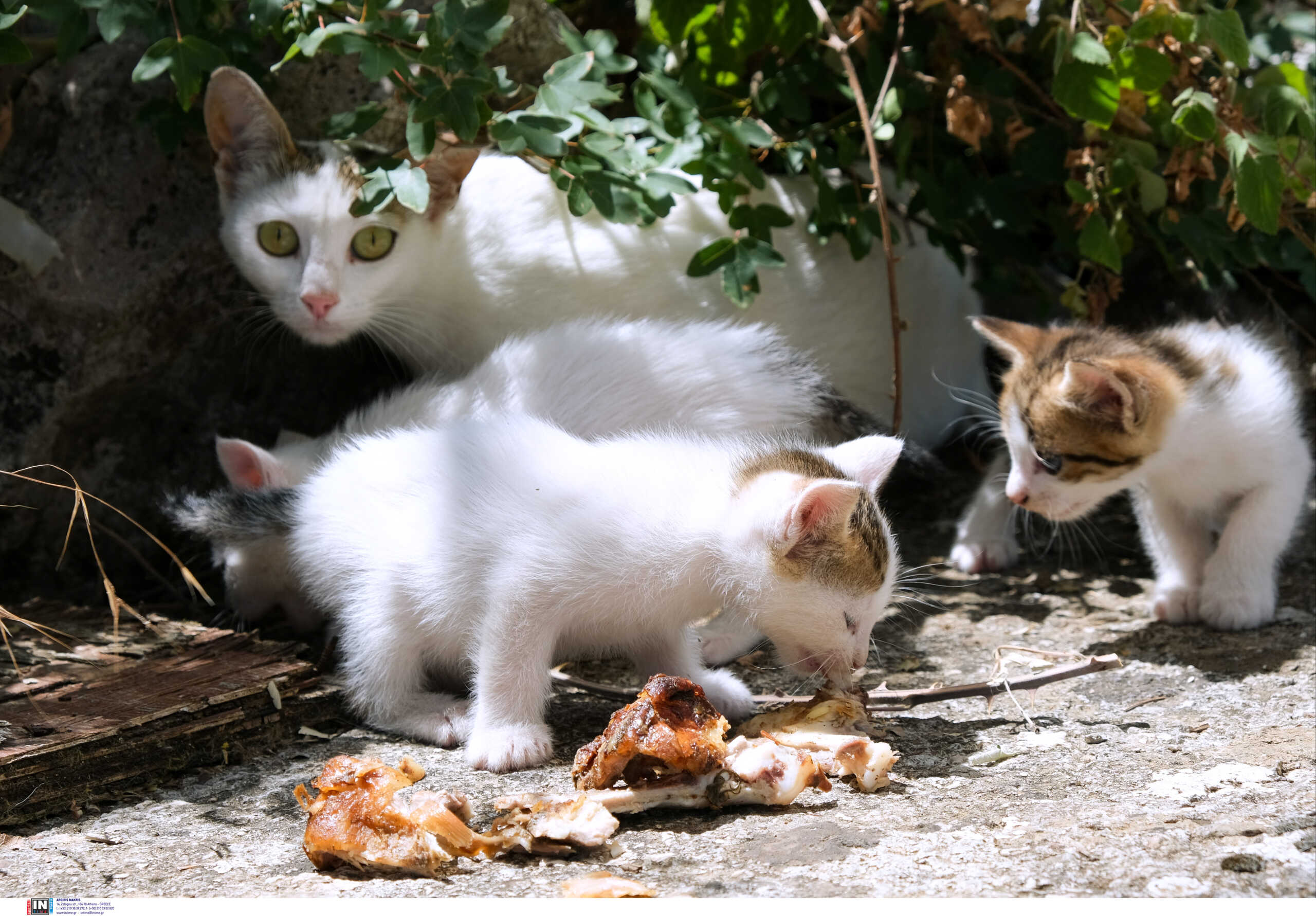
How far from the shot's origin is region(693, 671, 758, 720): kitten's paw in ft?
7.67

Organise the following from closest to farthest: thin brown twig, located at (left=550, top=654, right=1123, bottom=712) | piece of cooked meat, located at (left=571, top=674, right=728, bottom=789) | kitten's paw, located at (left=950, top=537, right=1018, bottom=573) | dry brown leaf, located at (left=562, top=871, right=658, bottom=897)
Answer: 1. dry brown leaf, located at (left=562, top=871, right=658, bottom=897)
2. piece of cooked meat, located at (left=571, top=674, right=728, bottom=789)
3. thin brown twig, located at (left=550, top=654, right=1123, bottom=712)
4. kitten's paw, located at (left=950, top=537, right=1018, bottom=573)

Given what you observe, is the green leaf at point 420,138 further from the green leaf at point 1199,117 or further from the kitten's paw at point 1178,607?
the kitten's paw at point 1178,607

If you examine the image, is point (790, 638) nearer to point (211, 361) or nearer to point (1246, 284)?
point (211, 361)

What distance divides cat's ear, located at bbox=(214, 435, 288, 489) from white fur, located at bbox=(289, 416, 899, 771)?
347 mm

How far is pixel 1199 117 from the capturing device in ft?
8.78

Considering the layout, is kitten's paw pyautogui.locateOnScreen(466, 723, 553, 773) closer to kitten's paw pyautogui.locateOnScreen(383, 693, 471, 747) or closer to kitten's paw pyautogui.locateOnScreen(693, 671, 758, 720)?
kitten's paw pyautogui.locateOnScreen(383, 693, 471, 747)

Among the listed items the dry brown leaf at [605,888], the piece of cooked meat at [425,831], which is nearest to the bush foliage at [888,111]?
the piece of cooked meat at [425,831]

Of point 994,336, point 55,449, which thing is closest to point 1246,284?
point 994,336

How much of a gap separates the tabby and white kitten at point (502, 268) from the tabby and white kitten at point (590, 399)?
0.31 metres

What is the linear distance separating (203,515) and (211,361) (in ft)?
3.48

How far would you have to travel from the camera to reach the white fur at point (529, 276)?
3.00m

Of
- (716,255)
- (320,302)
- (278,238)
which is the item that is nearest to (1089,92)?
(716,255)

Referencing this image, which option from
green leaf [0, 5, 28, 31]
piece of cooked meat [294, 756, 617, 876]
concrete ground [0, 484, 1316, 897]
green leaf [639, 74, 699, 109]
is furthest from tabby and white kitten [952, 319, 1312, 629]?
green leaf [0, 5, 28, 31]

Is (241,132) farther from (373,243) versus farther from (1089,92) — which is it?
(1089,92)
